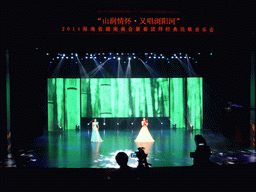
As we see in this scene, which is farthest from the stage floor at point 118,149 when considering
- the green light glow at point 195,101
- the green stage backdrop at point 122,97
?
the green stage backdrop at point 122,97

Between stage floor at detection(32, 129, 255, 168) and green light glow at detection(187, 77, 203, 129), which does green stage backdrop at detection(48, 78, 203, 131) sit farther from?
stage floor at detection(32, 129, 255, 168)

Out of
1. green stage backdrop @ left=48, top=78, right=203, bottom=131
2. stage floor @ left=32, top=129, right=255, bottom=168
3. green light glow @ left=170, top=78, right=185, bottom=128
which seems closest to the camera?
stage floor @ left=32, top=129, right=255, bottom=168

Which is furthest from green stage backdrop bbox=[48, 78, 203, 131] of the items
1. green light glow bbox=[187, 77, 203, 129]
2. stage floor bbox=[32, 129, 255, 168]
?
stage floor bbox=[32, 129, 255, 168]

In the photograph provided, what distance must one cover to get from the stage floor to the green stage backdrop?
3.40ft

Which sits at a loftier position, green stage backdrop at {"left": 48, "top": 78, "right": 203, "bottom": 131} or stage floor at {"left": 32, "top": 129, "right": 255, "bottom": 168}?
green stage backdrop at {"left": 48, "top": 78, "right": 203, "bottom": 131}

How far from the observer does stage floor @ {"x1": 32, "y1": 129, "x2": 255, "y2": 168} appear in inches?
251

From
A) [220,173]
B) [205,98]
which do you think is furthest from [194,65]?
[220,173]

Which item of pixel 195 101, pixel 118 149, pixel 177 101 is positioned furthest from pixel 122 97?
pixel 118 149

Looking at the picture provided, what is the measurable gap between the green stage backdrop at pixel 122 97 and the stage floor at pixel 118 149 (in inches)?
40.8

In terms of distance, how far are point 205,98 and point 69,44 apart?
677cm

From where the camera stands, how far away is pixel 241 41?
715 centimetres

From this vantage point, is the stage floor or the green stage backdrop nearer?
the stage floor

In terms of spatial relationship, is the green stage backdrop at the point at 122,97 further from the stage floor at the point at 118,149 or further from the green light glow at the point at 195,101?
the stage floor at the point at 118,149

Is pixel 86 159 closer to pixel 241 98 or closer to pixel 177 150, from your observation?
pixel 177 150
